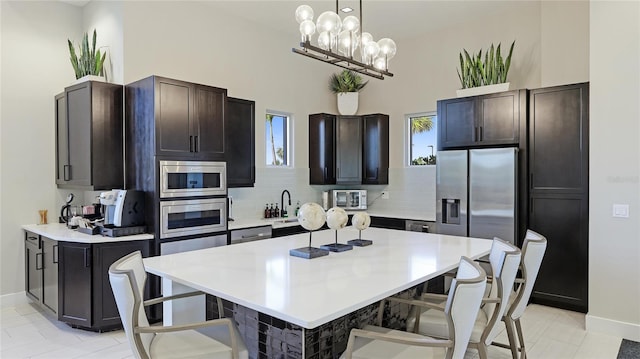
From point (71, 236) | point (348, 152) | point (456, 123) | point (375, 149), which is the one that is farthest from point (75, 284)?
point (456, 123)

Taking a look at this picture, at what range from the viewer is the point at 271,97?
564cm

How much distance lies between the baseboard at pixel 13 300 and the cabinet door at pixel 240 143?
8.39ft

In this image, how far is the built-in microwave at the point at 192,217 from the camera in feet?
12.5

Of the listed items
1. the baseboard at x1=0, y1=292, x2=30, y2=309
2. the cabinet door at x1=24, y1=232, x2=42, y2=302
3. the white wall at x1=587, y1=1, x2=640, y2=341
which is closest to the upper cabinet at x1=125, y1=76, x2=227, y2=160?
the cabinet door at x1=24, y1=232, x2=42, y2=302

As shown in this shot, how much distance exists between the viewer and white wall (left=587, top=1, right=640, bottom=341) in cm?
340

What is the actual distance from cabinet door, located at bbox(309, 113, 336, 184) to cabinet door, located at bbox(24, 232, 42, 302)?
351 centimetres

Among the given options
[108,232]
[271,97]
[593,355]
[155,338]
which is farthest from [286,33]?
[593,355]

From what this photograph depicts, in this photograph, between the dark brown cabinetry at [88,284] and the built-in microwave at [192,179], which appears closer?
the dark brown cabinetry at [88,284]

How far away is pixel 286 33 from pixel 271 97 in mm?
1018

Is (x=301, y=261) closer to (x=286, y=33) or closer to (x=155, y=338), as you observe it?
(x=155, y=338)

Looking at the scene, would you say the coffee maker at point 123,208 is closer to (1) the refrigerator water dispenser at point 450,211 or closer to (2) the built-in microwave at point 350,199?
(2) the built-in microwave at point 350,199

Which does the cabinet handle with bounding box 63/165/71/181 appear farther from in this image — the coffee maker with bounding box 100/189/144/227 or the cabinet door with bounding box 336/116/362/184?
the cabinet door with bounding box 336/116/362/184

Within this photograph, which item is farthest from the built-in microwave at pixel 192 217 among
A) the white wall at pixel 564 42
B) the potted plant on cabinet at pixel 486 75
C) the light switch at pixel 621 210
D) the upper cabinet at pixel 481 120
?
the white wall at pixel 564 42

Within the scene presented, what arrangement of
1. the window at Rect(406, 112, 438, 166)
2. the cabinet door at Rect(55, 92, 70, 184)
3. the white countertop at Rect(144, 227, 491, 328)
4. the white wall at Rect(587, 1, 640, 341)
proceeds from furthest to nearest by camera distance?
the window at Rect(406, 112, 438, 166) → the cabinet door at Rect(55, 92, 70, 184) → the white wall at Rect(587, 1, 640, 341) → the white countertop at Rect(144, 227, 491, 328)
